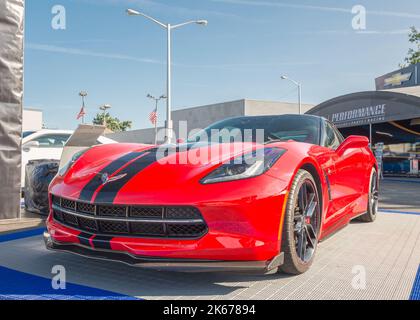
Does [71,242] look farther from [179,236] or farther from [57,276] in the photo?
[179,236]

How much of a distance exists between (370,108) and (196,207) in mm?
20318

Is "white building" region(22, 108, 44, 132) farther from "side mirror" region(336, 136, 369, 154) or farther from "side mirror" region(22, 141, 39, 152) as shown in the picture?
"side mirror" region(336, 136, 369, 154)

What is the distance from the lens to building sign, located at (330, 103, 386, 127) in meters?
20.0

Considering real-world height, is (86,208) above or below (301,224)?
above

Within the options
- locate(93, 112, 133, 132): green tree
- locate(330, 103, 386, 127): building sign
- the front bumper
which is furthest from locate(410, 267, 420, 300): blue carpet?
locate(93, 112, 133, 132): green tree

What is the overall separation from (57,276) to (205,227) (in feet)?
3.80

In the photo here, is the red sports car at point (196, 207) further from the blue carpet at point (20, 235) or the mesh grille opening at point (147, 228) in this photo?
the blue carpet at point (20, 235)

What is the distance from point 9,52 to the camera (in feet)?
15.3

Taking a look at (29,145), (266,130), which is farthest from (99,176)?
(29,145)

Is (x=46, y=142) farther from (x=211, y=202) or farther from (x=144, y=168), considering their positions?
(x=211, y=202)

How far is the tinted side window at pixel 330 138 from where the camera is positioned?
3.79 metres

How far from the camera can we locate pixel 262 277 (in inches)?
110

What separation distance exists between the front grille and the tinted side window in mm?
1827

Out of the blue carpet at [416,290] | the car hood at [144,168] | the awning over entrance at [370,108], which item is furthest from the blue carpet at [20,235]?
the awning over entrance at [370,108]
